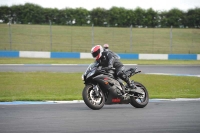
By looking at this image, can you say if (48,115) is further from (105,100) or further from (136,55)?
(136,55)

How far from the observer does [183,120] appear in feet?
24.2

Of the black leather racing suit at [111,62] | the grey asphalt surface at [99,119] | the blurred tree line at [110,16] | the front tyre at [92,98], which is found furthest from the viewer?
the blurred tree line at [110,16]

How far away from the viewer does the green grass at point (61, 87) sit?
1170 centimetres

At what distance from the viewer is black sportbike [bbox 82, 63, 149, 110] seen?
334 inches

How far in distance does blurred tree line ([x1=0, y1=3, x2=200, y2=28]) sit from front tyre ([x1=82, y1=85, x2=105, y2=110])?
32587 mm

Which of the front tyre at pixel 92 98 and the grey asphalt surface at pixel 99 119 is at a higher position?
the front tyre at pixel 92 98

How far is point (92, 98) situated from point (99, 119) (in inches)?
48.5

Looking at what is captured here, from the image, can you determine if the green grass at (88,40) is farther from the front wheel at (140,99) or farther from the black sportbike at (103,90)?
the black sportbike at (103,90)

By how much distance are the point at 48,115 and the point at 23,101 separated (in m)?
2.76

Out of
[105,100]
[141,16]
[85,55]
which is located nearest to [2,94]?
[105,100]

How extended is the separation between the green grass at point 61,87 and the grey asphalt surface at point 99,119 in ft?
7.16

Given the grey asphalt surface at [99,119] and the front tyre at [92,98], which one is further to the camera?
the front tyre at [92,98]

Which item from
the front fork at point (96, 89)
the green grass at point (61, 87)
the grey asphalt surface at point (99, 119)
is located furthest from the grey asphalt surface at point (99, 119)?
the green grass at point (61, 87)

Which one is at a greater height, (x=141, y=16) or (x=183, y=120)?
(x=141, y=16)
